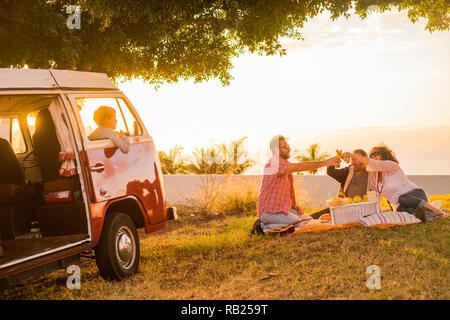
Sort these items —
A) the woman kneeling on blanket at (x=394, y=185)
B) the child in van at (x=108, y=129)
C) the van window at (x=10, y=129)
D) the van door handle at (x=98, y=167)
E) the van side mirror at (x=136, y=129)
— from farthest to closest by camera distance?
the woman kneeling on blanket at (x=394, y=185) → the van window at (x=10, y=129) → the van side mirror at (x=136, y=129) → the child in van at (x=108, y=129) → the van door handle at (x=98, y=167)

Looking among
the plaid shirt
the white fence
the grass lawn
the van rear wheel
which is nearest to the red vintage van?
the van rear wheel

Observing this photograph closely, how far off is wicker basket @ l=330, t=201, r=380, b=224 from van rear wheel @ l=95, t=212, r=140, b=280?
319 cm

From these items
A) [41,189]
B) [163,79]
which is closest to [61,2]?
[163,79]

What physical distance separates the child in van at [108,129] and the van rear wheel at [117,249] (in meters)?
0.83

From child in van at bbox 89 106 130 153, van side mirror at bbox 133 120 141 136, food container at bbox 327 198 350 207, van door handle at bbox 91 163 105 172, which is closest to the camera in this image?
van door handle at bbox 91 163 105 172

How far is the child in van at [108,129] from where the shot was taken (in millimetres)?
6816

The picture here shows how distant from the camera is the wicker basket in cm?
872

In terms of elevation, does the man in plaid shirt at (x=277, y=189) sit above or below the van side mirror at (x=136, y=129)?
below

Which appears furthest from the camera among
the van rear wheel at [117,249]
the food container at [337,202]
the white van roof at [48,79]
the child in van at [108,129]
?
the food container at [337,202]

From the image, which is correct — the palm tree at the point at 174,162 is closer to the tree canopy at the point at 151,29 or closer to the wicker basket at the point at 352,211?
the tree canopy at the point at 151,29

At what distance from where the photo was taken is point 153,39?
1152 cm

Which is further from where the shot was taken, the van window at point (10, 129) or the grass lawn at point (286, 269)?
the van window at point (10, 129)

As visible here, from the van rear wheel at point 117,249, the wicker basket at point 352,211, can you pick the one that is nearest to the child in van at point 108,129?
the van rear wheel at point 117,249

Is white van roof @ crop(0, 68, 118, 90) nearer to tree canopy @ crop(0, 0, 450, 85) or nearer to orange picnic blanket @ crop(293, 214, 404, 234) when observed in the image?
tree canopy @ crop(0, 0, 450, 85)
